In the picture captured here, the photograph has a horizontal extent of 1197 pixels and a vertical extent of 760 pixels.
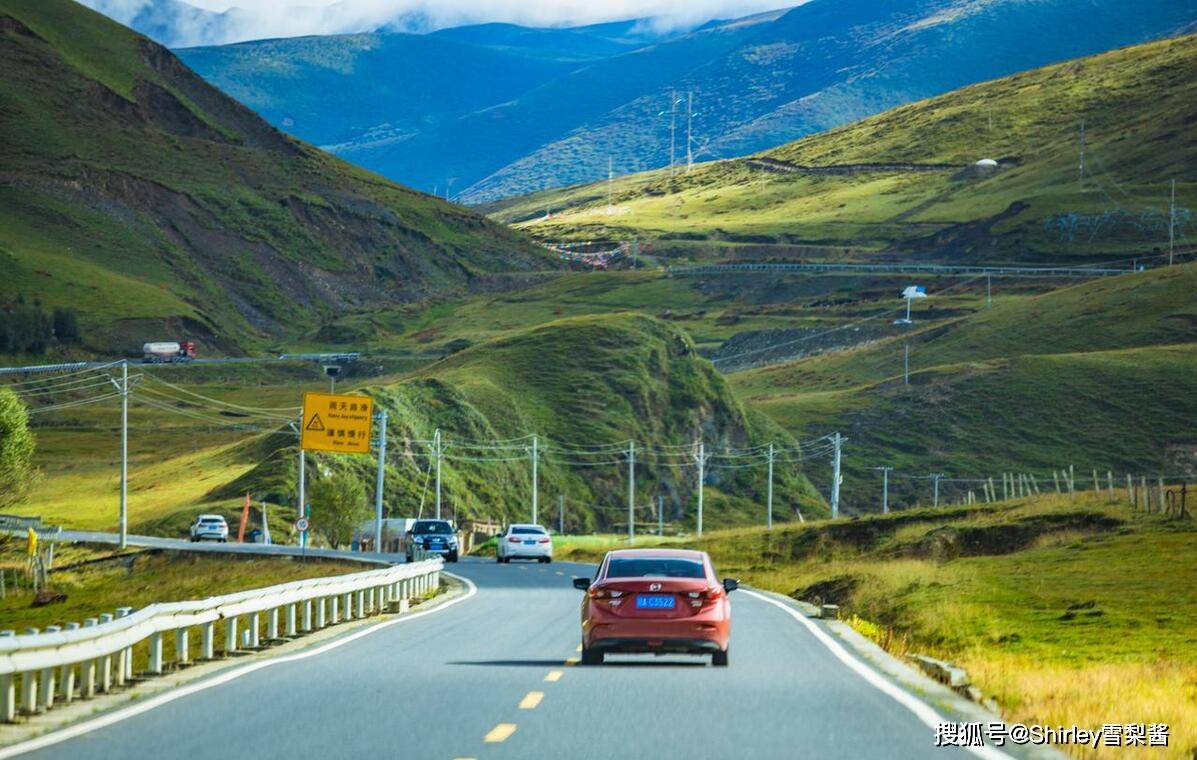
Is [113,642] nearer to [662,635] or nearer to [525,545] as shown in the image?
[662,635]

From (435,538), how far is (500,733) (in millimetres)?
57321

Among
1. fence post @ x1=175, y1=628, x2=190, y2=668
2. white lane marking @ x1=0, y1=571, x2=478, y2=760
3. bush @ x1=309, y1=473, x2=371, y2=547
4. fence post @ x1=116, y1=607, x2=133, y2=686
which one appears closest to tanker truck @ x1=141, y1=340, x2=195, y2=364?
bush @ x1=309, y1=473, x2=371, y2=547

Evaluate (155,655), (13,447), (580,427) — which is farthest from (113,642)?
(580,427)

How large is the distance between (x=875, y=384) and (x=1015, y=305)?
27.8 metres

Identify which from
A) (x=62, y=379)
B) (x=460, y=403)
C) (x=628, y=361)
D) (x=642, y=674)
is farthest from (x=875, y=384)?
(x=642, y=674)

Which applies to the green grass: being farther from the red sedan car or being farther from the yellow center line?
the yellow center line

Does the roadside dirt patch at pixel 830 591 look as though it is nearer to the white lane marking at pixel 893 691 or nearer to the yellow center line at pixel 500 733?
the white lane marking at pixel 893 691

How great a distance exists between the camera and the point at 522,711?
54.6 feet

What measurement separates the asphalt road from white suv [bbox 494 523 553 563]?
4440cm

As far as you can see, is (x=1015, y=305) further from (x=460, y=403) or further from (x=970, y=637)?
(x=970, y=637)

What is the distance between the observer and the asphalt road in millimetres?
13930

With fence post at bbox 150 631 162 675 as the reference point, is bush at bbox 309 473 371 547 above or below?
above

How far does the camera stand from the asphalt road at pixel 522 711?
13.9m

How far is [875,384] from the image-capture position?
16500 centimetres
